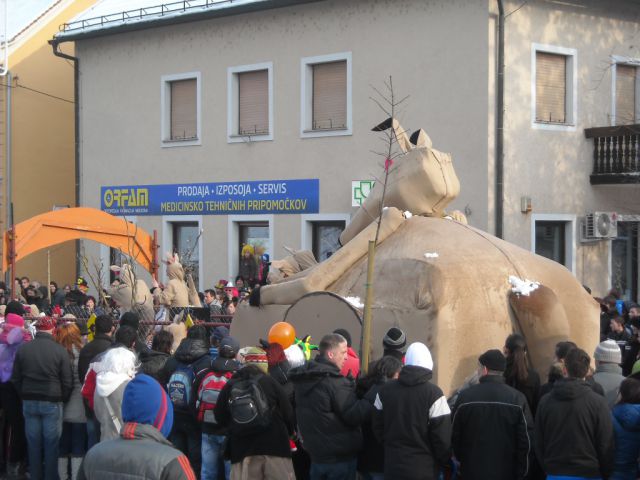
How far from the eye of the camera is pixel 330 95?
853 inches

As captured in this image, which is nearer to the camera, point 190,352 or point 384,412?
point 384,412

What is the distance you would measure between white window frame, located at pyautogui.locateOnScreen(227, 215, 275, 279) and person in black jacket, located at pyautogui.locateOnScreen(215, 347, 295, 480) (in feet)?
49.9

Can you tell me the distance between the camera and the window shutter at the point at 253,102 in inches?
900

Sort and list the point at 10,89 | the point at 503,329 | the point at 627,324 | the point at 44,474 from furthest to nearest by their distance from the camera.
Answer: the point at 10,89
the point at 627,324
the point at 44,474
the point at 503,329

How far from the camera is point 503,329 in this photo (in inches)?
383

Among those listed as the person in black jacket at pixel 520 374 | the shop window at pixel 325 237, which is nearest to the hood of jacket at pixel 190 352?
the person in black jacket at pixel 520 374

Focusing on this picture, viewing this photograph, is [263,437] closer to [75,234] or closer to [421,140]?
Answer: [421,140]

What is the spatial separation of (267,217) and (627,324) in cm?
1072

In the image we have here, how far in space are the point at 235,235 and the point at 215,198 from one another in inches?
38.2

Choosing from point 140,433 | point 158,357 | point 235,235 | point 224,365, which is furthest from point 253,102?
point 140,433

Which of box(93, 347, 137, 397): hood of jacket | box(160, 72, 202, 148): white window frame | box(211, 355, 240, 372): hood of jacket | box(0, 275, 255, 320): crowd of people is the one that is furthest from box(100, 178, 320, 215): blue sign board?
box(93, 347, 137, 397): hood of jacket

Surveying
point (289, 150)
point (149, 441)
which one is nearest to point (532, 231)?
point (289, 150)

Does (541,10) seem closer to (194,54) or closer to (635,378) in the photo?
(194,54)

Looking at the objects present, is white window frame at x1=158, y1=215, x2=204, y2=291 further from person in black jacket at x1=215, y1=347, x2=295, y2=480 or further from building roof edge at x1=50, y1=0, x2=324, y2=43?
person in black jacket at x1=215, y1=347, x2=295, y2=480
